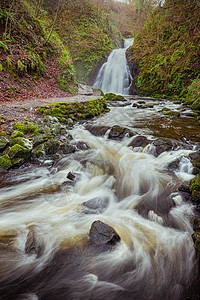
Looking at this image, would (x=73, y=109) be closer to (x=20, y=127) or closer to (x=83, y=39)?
(x=20, y=127)

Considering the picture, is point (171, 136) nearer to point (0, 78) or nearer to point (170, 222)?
point (170, 222)

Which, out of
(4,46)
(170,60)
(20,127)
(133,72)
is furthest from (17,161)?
(133,72)

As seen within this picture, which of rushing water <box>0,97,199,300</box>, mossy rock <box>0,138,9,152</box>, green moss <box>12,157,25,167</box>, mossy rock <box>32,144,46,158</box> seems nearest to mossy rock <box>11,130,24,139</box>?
mossy rock <box>0,138,9,152</box>

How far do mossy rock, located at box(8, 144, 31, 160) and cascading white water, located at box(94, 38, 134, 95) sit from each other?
15862mm

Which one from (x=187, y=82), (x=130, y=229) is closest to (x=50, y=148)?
(x=130, y=229)

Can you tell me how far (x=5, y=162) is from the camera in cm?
388

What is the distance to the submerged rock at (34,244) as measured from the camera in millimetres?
2173

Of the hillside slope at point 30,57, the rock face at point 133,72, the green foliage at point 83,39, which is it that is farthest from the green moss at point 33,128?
the green foliage at point 83,39

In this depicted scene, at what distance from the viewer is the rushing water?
185cm

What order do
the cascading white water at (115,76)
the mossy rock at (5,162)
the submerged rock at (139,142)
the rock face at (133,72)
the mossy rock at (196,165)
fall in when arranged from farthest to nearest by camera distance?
the cascading white water at (115,76) < the rock face at (133,72) < the submerged rock at (139,142) < the mossy rock at (5,162) < the mossy rock at (196,165)

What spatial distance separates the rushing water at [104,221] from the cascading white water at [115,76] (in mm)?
14879

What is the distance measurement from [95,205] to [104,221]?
459 millimetres

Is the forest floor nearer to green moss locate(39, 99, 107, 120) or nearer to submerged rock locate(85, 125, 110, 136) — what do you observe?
green moss locate(39, 99, 107, 120)

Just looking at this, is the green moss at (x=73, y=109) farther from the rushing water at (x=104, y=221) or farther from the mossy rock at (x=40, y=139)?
the rushing water at (x=104, y=221)
